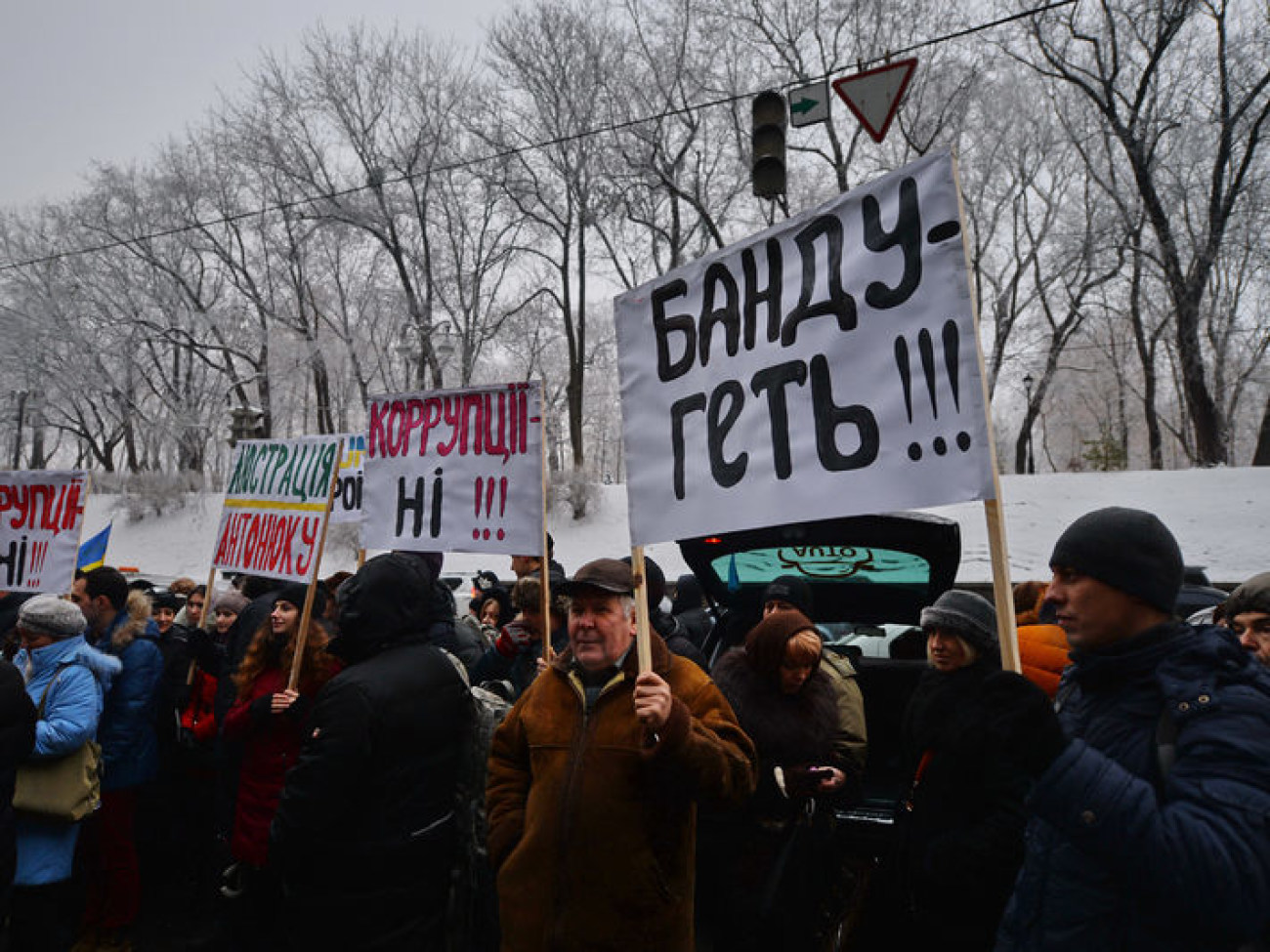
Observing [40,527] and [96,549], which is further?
[96,549]

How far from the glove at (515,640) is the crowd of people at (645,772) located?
0.07ft

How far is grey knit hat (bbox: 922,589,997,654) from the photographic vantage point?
2744 mm

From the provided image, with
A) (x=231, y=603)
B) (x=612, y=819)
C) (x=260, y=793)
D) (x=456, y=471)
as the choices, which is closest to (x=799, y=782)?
(x=612, y=819)

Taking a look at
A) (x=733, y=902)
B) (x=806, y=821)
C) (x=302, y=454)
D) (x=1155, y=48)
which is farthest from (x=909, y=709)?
(x=1155, y=48)

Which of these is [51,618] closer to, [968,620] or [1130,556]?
[968,620]

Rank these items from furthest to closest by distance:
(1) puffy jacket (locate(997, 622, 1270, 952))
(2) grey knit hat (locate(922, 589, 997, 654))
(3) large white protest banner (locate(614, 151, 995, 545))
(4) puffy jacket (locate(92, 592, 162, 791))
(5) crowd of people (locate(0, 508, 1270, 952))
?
(4) puffy jacket (locate(92, 592, 162, 791)) → (2) grey knit hat (locate(922, 589, 997, 654)) → (3) large white protest banner (locate(614, 151, 995, 545)) → (5) crowd of people (locate(0, 508, 1270, 952)) → (1) puffy jacket (locate(997, 622, 1270, 952))

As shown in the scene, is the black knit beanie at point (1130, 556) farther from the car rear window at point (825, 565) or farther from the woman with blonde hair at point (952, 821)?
the car rear window at point (825, 565)

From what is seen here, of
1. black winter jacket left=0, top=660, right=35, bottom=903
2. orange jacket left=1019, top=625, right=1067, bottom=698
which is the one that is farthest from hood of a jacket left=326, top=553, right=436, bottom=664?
orange jacket left=1019, top=625, right=1067, bottom=698

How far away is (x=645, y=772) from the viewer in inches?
92.2

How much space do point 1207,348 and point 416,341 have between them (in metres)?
28.3

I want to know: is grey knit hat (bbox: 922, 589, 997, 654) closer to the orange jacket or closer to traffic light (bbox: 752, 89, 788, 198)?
the orange jacket

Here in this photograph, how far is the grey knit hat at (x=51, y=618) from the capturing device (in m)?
3.52

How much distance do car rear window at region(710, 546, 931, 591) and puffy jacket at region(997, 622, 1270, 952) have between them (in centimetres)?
240

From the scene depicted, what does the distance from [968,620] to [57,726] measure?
12.3 ft
